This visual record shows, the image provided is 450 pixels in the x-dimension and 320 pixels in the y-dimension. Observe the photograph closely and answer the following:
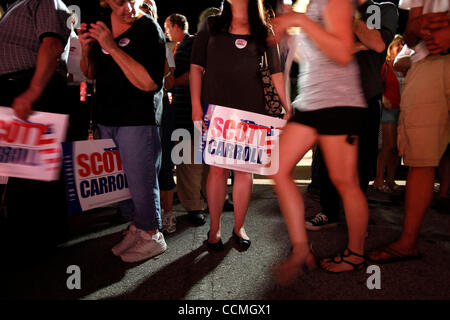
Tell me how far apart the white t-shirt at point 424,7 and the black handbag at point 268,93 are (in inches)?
34.6

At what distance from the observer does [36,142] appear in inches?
63.1

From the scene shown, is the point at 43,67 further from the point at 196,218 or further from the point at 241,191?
the point at 196,218

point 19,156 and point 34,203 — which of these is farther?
point 34,203

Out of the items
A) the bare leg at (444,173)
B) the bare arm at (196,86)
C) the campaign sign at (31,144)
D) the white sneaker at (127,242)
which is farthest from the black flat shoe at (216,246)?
the bare leg at (444,173)

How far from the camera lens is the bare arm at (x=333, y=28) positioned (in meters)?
1.37

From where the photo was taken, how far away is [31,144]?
1595mm

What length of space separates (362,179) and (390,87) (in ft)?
6.87

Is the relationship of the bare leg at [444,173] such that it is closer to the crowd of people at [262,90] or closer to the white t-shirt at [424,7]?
the crowd of people at [262,90]

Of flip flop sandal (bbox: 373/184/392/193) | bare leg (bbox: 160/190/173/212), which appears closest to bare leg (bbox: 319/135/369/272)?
bare leg (bbox: 160/190/173/212)

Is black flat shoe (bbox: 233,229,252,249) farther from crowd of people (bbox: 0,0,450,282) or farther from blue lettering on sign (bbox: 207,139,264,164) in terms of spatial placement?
blue lettering on sign (bbox: 207,139,264,164)

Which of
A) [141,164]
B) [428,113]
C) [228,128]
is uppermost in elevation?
[428,113]

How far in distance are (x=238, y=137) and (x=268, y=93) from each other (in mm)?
404

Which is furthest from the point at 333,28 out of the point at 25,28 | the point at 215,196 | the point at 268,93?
the point at 25,28

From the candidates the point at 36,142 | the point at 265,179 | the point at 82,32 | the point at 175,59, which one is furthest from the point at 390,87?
the point at 36,142
